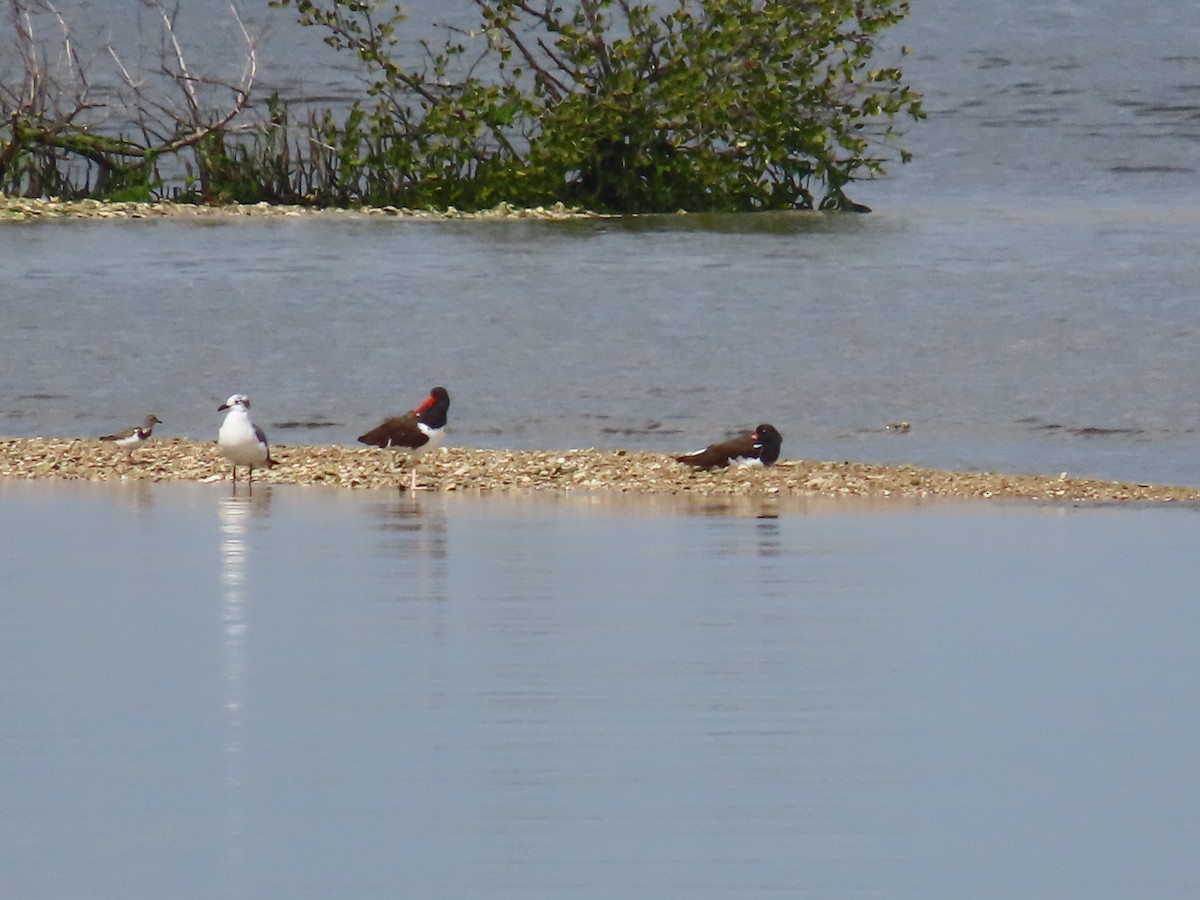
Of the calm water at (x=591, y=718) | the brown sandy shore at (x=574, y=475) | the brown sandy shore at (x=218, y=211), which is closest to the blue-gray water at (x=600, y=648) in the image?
the calm water at (x=591, y=718)

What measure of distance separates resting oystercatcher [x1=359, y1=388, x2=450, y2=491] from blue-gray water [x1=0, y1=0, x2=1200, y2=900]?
2.81 ft

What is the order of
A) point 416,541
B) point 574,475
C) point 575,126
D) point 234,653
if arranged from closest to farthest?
point 234,653
point 416,541
point 574,475
point 575,126

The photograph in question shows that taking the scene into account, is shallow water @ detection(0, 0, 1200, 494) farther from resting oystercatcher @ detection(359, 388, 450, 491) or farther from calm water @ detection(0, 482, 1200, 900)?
calm water @ detection(0, 482, 1200, 900)

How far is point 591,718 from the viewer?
832cm

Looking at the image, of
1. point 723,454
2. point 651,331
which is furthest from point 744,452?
point 651,331

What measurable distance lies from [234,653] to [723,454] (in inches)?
287

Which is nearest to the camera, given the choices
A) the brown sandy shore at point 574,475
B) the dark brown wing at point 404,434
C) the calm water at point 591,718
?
the calm water at point 591,718

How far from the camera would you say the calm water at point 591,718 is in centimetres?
675

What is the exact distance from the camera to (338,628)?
390 inches

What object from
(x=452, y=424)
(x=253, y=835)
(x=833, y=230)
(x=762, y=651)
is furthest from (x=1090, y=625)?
(x=833, y=230)

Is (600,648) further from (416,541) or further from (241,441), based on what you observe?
(241,441)

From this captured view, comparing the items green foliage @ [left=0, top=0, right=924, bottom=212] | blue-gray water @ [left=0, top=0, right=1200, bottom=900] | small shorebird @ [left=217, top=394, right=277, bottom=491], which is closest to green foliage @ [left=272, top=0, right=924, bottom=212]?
green foliage @ [left=0, top=0, right=924, bottom=212]

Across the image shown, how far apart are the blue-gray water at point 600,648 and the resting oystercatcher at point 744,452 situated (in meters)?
1.51

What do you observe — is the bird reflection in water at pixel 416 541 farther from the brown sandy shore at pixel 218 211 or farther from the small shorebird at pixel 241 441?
the brown sandy shore at pixel 218 211
